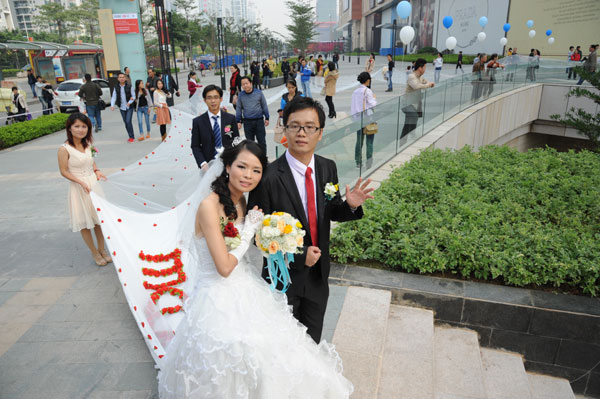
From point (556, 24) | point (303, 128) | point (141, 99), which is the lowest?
point (141, 99)

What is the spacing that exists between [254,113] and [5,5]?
4296 inches

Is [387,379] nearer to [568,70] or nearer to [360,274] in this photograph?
[360,274]

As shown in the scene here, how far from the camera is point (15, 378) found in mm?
3109

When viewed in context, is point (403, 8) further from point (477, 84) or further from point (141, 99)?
point (141, 99)

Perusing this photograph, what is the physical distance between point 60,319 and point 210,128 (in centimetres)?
286

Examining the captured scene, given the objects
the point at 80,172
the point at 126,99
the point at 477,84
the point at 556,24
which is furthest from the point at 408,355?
the point at 556,24

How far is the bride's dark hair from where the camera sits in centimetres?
229

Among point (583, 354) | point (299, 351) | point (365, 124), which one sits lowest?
point (583, 354)

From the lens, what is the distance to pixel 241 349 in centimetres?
214

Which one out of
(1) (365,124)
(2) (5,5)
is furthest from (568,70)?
(2) (5,5)

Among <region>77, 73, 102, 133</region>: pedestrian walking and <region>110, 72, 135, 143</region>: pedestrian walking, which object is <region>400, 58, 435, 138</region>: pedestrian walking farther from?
<region>77, 73, 102, 133</region>: pedestrian walking

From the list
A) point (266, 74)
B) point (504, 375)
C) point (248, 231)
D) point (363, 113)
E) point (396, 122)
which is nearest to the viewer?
point (248, 231)

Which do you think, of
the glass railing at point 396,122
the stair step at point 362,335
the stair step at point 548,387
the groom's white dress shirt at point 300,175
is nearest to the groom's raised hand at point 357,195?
the groom's white dress shirt at point 300,175

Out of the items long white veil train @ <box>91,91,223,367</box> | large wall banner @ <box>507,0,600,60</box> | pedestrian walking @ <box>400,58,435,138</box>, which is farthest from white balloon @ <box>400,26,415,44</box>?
long white veil train @ <box>91,91,223,367</box>
